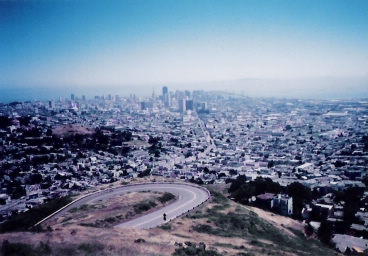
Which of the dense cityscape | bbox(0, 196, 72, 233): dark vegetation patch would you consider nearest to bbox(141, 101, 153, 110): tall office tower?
the dense cityscape

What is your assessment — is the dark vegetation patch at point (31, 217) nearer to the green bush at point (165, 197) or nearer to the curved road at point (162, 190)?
the curved road at point (162, 190)

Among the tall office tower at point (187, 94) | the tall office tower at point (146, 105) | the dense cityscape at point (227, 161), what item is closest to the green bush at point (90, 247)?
the dense cityscape at point (227, 161)

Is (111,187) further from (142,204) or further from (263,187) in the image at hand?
(263,187)

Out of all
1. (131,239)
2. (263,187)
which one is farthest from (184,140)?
(131,239)

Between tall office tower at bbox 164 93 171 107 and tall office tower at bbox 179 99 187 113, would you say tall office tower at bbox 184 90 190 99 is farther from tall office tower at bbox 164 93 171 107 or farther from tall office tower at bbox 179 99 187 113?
tall office tower at bbox 179 99 187 113

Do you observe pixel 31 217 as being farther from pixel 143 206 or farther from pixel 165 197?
pixel 165 197

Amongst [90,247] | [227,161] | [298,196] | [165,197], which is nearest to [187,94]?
[227,161]
